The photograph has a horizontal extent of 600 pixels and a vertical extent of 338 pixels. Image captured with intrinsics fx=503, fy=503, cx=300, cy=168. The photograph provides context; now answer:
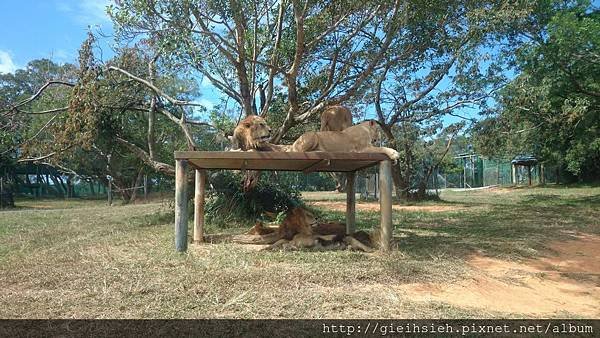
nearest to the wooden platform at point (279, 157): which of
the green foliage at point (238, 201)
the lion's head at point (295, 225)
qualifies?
the lion's head at point (295, 225)

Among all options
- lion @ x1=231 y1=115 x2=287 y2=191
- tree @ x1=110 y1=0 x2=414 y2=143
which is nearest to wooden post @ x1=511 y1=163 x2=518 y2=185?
tree @ x1=110 y1=0 x2=414 y2=143

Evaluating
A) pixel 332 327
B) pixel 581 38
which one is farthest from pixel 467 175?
pixel 332 327

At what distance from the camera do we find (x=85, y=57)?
42.0 feet

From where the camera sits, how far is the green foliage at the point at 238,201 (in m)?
12.1

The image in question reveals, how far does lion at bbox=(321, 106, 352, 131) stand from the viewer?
320 inches

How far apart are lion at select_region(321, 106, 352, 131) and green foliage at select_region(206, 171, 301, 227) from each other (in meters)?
4.60

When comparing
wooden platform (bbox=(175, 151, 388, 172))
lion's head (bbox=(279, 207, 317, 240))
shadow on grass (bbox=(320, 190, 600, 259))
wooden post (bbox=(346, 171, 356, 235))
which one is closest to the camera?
wooden platform (bbox=(175, 151, 388, 172))

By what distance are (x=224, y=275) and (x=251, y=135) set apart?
250cm

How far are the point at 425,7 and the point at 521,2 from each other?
90.6 inches

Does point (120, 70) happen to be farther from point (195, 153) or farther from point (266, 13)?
point (195, 153)

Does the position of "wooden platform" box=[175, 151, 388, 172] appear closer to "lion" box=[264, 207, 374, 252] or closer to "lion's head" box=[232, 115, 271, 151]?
"lion's head" box=[232, 115, 271, 151]

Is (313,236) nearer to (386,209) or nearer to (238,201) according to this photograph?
(386,209)

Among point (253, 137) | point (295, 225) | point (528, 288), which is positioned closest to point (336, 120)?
point (253, 137)

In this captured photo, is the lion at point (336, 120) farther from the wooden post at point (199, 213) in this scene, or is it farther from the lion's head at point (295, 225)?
the wooden post at point (199, 213)
